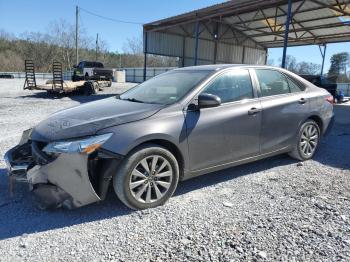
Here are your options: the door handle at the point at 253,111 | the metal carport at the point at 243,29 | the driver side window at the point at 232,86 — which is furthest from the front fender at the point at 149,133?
the metal carport at the point at 243,29

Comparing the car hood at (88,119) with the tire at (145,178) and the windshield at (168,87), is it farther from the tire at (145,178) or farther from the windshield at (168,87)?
the tire at (145,178)

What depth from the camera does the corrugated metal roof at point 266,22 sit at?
15069mm

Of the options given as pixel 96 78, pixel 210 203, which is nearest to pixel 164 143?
pixel 210 203

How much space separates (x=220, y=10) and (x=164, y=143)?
45.4 ft

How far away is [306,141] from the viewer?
5.14m

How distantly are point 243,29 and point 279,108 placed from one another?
21.1 meters

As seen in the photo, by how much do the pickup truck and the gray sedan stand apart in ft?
68.2

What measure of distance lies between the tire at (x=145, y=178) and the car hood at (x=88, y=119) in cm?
39

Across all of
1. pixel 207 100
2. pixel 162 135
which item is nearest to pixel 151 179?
pixel 162 135

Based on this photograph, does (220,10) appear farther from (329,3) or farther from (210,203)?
(210,203)

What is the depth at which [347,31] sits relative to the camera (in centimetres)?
1948

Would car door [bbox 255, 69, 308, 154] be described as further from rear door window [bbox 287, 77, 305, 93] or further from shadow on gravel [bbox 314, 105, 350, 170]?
shadow on gravel [bbox 314, 105, 350, 170]

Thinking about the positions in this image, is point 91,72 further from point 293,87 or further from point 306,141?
point 306,141

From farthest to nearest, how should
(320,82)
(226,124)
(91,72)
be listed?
(91,72) → (320,82) → (226,124)
